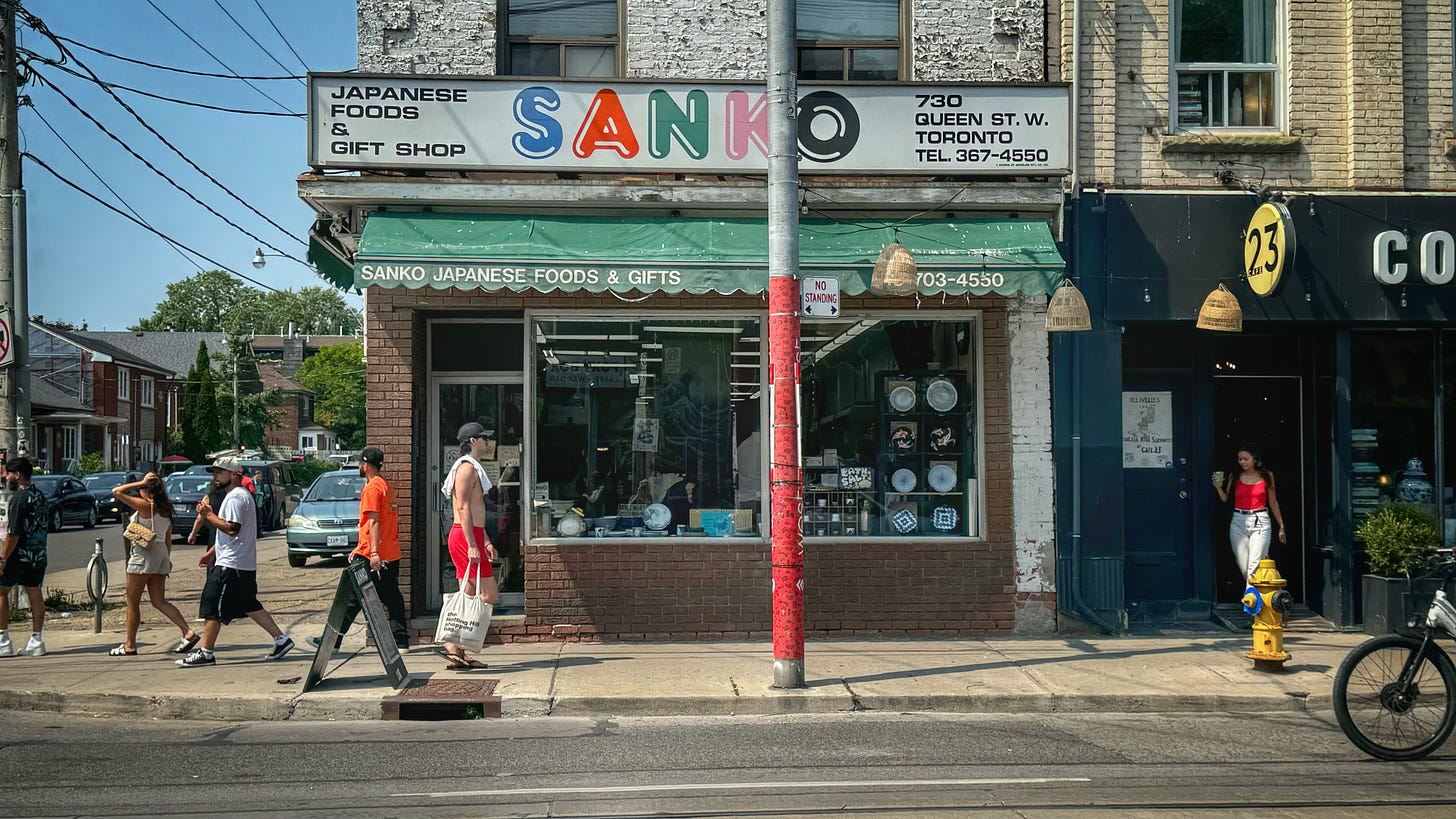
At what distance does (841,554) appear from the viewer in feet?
35.3

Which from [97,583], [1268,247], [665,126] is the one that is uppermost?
[665,126]

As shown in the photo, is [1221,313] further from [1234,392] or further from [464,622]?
[464,622]

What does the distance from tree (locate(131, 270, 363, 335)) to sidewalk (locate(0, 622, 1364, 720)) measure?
86.5 m

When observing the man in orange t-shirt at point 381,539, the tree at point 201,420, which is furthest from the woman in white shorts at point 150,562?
the tree at point 201,420

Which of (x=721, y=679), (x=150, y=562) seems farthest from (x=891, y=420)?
(x=150, y=562)

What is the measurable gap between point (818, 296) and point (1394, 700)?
4570 millimetres

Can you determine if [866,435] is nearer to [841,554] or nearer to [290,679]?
[841,554]

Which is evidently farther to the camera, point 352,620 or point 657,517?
point 657,517

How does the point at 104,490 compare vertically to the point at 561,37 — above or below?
below

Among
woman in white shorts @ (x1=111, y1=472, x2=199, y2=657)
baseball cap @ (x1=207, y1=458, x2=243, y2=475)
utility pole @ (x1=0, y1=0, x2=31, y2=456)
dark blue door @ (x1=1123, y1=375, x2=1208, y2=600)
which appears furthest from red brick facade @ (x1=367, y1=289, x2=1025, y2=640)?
utility pole @ (x1=0, y1=0, x2=31, y2=456)

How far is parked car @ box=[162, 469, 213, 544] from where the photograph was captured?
25672 millimetres

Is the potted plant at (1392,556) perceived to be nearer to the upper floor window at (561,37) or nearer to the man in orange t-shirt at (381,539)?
the upper floor window at (561,37)

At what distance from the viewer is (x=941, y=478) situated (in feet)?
36.6

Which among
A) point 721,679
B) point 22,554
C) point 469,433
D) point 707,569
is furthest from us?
point 707,569
